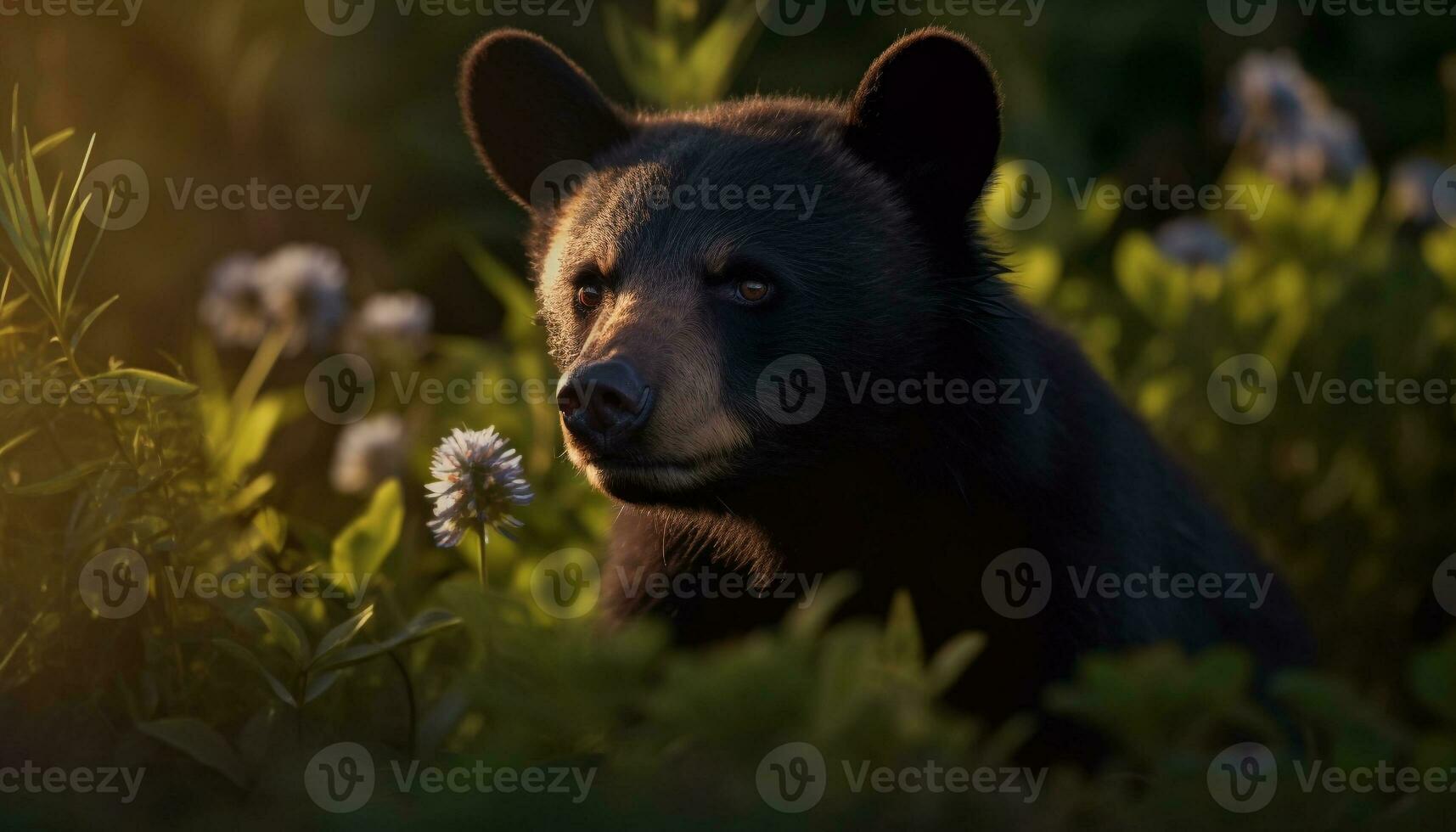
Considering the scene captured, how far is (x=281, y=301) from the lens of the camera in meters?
4.50

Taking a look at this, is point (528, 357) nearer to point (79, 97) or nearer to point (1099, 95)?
point (79, 97)

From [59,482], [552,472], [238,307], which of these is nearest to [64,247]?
[59,482]

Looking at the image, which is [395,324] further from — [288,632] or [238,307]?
[288,632]

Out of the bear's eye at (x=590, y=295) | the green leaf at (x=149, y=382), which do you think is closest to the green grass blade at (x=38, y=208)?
the green leaf at (x=149, y=382)

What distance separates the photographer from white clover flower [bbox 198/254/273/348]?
182 inches

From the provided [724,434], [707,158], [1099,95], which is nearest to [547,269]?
[707,158]

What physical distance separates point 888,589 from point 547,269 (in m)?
1.09

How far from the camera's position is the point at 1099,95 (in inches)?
264

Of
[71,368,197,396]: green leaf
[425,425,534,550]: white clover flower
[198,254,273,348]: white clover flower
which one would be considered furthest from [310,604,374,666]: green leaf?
[198,254,273,348]: white clover flower

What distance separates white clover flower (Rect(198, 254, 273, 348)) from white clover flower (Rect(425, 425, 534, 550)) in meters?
2.50

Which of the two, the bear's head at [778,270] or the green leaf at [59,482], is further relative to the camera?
the bear's head at [778,270]

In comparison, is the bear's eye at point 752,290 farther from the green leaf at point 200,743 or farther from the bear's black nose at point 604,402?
the green leaf at point 200,743

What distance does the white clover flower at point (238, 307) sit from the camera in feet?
15.2

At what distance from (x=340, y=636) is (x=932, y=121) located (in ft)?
5.38
